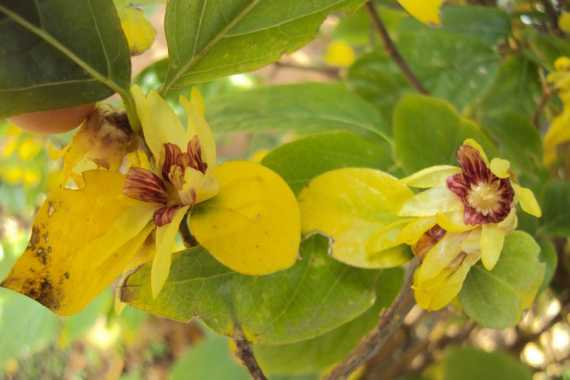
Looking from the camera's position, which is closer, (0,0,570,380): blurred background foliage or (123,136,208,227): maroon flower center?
(123,136,208,227): maroon flower center

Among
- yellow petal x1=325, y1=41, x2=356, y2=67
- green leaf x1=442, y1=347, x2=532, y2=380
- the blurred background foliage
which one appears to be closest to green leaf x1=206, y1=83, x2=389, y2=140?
the blurred background foliage

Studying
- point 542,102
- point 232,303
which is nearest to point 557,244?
point 542,102

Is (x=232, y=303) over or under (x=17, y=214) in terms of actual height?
over

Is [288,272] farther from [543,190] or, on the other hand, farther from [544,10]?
[544,10]

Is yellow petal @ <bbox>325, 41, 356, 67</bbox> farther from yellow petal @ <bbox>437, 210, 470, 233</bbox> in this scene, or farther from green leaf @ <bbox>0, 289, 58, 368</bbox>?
yellow petal @ <bbox>437, 210, 470, 233</bbox>

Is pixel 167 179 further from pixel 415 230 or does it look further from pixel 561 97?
pixel 561 97

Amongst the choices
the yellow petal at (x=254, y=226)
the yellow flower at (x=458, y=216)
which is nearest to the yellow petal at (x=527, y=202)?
the yellow flower at (x=458, y=216)

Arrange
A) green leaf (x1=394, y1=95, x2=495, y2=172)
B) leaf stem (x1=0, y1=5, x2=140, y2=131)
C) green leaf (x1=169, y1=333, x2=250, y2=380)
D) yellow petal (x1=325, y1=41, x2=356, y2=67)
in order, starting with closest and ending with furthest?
leaf stem (x1=0, y1=5, x2=140, y2=131) → green leaf (x1=394, y1=95, x2=495, y2=172) → green leaf (x1=169, y1=333, x2=250, y2=380) → yellow petal (x1=325, y1=41, x2=356, y2=67)
